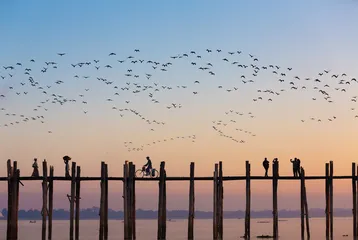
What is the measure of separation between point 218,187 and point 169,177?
2252mm

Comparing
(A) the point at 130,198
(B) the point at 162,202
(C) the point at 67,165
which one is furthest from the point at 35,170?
(B) the point at 162,202

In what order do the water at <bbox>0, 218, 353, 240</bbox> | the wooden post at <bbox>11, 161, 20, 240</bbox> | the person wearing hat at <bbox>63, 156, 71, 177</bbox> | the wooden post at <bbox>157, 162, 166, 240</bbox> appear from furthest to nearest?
the water at <bbox>0, 218, 353, 240</bbox> → the person wearing hat at <bbox>63, 156, 71, 177</bbox> → the wooden post at <bbox>11, 161, 20, 240</bbox> → the wooden post at <bbox>157, 162, 166, 240</bbox>

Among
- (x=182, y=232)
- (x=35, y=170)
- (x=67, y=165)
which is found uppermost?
(x=67, y=165)

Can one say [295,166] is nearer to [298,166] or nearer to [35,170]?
[298,166]

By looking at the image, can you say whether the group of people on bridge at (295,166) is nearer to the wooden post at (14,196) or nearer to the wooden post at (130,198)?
the wooden post at (130,198)

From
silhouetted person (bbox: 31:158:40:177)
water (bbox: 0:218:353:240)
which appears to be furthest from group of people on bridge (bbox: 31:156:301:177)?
water (bbox: 0:218:353:240)

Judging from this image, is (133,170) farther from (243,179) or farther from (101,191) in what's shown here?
(243,179)

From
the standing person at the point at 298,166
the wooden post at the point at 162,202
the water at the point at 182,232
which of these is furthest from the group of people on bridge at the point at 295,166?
the water at the point at 182,232

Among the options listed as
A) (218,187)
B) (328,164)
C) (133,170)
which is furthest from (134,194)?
(328,164)

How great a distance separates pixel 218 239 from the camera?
118ft

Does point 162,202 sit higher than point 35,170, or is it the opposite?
point 35,170

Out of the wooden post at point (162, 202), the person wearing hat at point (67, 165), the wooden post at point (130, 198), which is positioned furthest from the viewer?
the person wearing hat at point (67, 165)

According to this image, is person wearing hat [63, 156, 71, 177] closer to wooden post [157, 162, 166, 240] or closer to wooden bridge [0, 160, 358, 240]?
wooden bridge [0, 160, 358, 240]

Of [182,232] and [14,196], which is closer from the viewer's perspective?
[14,196]
